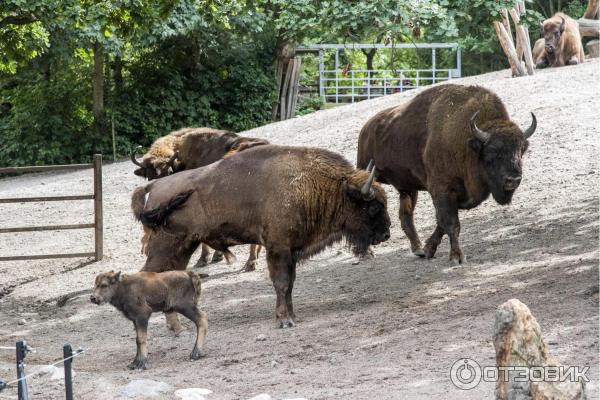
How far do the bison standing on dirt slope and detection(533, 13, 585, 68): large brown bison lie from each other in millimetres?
18763

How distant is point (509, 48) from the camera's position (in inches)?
982

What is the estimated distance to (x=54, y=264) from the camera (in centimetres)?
1616

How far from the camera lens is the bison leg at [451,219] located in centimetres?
1234

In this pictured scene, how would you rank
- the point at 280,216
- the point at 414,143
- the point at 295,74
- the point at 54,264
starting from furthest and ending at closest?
the point at 295,74 < the point at 54,264 < the point at 414,143 < the point at 280,216

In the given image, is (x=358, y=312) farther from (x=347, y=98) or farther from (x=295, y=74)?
(x=347, y=98)

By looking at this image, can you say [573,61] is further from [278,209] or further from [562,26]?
[278,209]

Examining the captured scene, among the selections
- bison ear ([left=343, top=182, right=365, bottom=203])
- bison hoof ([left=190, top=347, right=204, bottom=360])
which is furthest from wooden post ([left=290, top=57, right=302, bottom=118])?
bison hoof ([left=190, top=347, right=204, bottom=360])

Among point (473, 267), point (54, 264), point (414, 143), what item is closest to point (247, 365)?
point (473, 267)

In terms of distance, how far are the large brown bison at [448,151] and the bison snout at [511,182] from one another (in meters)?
0.01

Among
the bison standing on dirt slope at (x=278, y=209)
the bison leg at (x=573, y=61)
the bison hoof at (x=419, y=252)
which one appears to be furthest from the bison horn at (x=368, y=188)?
the bison leg at (x=573, y=61)

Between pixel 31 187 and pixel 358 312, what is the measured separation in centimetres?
1597

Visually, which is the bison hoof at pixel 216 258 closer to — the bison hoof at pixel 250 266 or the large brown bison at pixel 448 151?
the bison hoof at pixel 250 266

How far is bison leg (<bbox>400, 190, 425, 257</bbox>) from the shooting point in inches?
533

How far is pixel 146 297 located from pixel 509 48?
17.3 m
